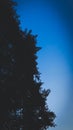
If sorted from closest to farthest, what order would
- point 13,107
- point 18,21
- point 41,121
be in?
1. point 13,107
2. point 41,121
3. point 18,21

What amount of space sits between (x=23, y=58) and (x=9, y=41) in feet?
4.78

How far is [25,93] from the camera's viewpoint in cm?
1681

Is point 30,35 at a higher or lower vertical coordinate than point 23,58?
higher

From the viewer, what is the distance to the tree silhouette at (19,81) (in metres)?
15.8

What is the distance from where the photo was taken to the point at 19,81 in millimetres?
16656

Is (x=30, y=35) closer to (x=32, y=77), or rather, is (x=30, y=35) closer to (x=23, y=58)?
(x=23, y=58)

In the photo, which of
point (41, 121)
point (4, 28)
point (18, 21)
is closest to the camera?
point (41, 121)

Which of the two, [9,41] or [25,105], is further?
[9,41]

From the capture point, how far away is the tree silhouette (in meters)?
15.8

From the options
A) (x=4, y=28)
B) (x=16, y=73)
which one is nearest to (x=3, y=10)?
(x=4, y=28)

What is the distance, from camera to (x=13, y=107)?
15883 mm

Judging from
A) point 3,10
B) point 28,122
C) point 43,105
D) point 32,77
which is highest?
point 3,10

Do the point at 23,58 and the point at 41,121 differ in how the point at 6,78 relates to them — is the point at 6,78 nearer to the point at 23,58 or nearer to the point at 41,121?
the point at 23,58

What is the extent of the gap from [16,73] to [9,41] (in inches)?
97.9
